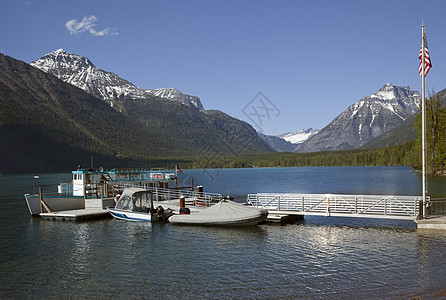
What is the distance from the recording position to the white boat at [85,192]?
44.6 m

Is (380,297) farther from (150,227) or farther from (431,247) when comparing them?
(150,227)

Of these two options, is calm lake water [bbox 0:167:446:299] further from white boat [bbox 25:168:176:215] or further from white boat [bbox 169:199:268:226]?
white boat [bbox 25:168:176:215]

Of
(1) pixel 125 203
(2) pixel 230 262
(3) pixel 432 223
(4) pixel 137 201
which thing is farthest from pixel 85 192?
(3) pixel 432 223

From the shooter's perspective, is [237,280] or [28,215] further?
[28,215]

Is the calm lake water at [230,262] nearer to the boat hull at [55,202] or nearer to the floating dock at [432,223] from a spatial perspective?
the floating dock at [432,223]

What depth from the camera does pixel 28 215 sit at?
46.6 m

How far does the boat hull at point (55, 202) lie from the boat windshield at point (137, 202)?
9336 mm

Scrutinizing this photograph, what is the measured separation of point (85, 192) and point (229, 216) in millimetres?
22599

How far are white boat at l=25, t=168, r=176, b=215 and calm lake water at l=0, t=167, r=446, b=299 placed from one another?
33.2ft

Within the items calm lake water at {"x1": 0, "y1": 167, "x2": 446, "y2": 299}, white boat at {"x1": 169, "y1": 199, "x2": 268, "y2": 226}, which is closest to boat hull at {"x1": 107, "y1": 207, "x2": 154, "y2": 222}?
calm lake water at {"x1": 0, "y1": 167, "x2": 446, "y2": 299}

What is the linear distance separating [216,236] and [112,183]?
2337 centimetres

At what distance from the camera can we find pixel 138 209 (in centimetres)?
3984

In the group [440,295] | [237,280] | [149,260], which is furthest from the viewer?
[149,260]

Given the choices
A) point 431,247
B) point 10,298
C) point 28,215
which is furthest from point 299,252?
point 28,215
